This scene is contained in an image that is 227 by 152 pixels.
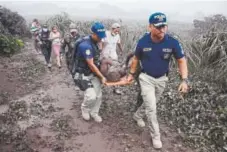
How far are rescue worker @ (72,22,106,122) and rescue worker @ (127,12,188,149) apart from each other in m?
0.76

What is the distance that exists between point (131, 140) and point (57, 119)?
5.35ft

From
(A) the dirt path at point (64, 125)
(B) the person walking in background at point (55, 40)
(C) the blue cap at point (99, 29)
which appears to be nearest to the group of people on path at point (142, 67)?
(C) the blue cap at point (99, 29)

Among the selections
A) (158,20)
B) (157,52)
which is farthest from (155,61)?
(158,20)

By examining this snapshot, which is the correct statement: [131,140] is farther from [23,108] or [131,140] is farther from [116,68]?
[23,108]

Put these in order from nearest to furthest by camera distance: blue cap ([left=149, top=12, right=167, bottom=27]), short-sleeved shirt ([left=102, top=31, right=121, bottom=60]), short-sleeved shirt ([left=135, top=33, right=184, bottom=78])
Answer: blue cap ([left=149, top=12, right=167, bottom=27]) → short-sleeved shirt ([left=135, top=33, right=184, bottom=78]) → short-sleeved shirt ([left=102, top=31, right=121, bottom=60])

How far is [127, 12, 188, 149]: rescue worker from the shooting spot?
516cm

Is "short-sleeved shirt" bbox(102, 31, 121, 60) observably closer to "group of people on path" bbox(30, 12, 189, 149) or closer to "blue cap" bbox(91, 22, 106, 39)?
"group of people on path" bbox(30, 12, 189, 149)

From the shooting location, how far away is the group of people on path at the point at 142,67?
5.27m

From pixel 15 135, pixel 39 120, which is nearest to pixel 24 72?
pixel 39 120

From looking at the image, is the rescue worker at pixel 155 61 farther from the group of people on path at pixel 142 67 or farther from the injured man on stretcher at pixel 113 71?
the injured man on stretcher at pixel 113 71

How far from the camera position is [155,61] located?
5.36 metres

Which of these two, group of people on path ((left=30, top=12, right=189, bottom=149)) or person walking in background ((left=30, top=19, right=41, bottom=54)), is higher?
group of people on path ((left=30, top=12, right=189, bottom=149))

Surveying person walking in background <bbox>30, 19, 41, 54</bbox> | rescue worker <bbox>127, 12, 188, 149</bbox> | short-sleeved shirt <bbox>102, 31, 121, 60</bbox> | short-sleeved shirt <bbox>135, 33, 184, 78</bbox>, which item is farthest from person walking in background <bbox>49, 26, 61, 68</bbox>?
short-sleeved shirt <bbox>135, 33, 184, 78</bbox>

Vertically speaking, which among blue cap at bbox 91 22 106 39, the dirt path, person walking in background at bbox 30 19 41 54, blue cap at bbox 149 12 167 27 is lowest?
the dirt path
